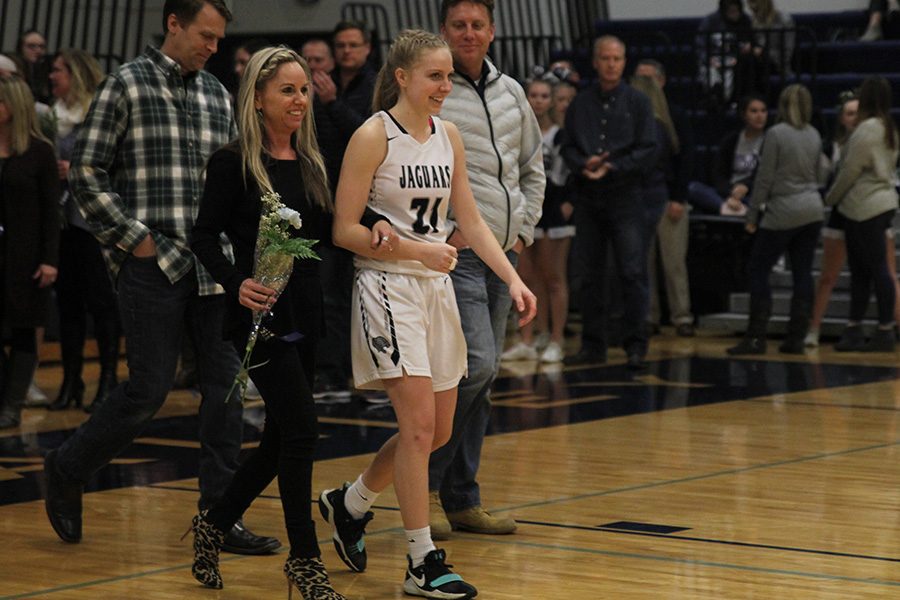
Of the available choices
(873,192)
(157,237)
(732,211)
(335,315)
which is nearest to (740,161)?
(732,211)

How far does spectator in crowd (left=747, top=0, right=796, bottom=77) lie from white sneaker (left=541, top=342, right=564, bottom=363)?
15.6ft

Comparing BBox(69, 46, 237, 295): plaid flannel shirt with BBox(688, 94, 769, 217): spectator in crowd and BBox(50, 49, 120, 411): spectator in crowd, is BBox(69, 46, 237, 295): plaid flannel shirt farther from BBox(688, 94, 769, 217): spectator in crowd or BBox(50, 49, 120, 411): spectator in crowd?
BBox(688, 94, 769, 217): spectator in crowd

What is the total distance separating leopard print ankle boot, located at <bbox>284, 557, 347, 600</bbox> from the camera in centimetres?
443

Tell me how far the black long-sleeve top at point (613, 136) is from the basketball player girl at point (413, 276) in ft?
18.6

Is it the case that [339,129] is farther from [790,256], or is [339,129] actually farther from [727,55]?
[727,55]

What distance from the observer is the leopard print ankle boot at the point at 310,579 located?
4.43m

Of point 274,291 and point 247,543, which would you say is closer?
point 274,291

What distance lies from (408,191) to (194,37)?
102 centimetres

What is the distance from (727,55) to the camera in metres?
15.0

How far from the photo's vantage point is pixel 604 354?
11016mm

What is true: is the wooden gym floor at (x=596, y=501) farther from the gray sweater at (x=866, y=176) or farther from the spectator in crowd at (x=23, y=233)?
the gray sweater at (x=866, y=176)

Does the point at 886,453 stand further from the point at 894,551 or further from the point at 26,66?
the point at 26,66

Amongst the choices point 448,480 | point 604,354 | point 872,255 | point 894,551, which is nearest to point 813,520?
point 894,551

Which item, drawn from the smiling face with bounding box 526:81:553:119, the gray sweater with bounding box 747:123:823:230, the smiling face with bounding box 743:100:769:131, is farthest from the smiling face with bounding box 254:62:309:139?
the smiling face with bounding box 743:100:769:131
